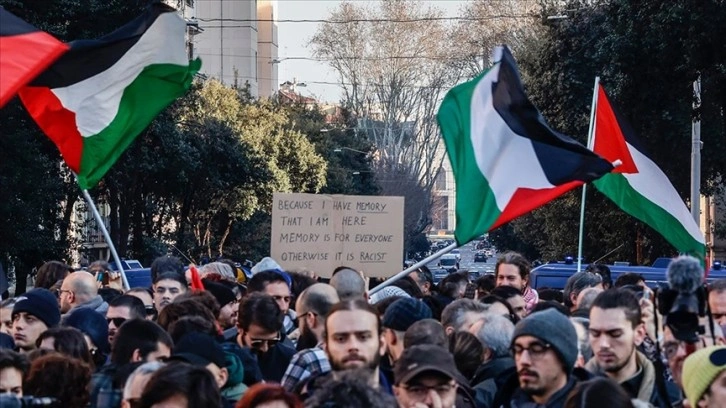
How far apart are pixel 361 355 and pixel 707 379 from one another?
5.08ft

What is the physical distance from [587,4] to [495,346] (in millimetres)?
28851

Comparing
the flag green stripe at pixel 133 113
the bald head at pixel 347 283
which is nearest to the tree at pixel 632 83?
the flag green stripe at pixel 133 113

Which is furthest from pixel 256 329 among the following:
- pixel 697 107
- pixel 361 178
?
pixel 361 178

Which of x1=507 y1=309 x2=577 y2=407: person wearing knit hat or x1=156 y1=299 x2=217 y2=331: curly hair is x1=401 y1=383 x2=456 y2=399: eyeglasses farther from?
x1=156 y1=299 x2=217 y2=331: curly hair

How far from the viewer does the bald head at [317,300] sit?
8383 mm

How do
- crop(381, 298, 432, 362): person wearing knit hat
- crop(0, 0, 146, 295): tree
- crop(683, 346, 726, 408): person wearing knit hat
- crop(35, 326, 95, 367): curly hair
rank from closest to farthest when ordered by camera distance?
crop(683, 346, 726, 408): person wearing knit hat, crop(35, 326, 95, 367): curly hair, crop(381, 298, 432, 362): person wearing knit hat, crop(0, 0, 146, 295): tree

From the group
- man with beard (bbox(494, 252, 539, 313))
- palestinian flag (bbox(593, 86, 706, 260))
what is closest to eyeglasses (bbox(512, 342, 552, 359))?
palestinian flag (bbox(593, 86, 706, 260))

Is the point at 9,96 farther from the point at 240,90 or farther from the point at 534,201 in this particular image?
the point at 240,90

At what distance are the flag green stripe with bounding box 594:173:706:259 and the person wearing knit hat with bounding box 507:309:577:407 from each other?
512cm

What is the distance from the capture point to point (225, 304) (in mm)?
10242

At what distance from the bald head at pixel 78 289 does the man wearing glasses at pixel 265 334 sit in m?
2.16

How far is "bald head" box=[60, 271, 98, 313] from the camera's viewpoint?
1030cm

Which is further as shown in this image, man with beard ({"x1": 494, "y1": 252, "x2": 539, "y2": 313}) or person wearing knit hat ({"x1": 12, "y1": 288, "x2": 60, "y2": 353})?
man with beard ({"x1": 494, "y1": 252, "x2": 539, "y2": 313})

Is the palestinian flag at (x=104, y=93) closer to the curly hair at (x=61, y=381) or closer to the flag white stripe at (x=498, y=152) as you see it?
the flag white stripe at (x=498, y=152)
